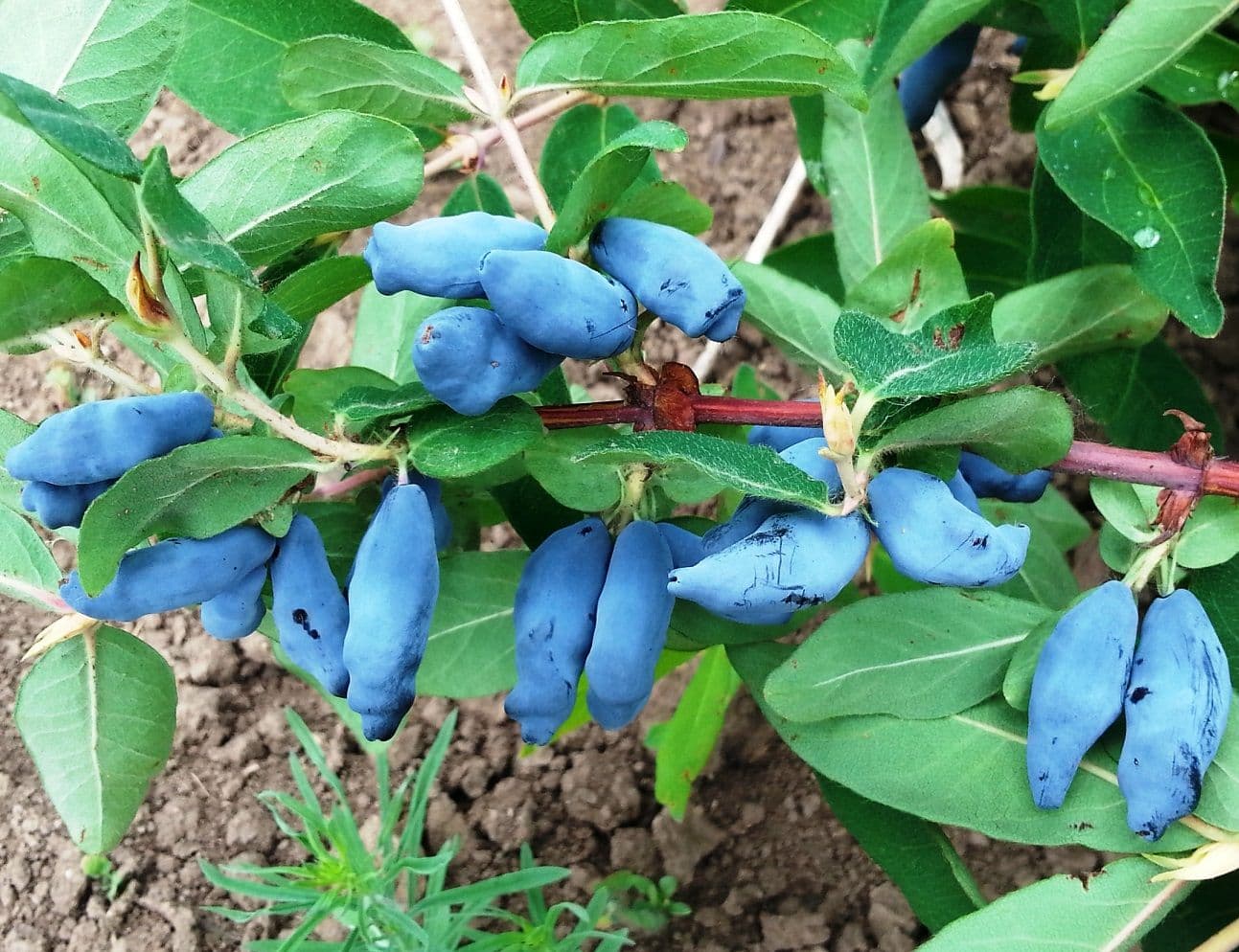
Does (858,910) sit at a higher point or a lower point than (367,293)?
lower

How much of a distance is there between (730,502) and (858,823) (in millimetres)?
343

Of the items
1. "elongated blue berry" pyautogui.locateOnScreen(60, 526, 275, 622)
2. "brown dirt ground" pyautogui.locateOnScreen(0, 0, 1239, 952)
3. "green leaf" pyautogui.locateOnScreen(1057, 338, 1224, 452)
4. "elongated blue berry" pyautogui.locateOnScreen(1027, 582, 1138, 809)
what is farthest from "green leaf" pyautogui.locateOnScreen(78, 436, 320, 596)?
"brown dirt ground" pyautogui.locateOnScreen(0, 0, 1239, 952)

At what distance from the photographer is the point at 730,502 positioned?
3.94 feet

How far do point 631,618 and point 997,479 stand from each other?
1.15ft

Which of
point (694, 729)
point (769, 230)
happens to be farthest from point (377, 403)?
point (769, 230)

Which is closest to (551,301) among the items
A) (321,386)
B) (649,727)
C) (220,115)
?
(321,386)

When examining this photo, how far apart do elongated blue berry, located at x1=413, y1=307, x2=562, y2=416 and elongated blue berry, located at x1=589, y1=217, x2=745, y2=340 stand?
0.09 m

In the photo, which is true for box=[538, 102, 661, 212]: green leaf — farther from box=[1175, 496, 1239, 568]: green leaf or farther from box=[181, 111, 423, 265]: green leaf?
Answer: box=[1175, 496, 1239, 568]: green leaf

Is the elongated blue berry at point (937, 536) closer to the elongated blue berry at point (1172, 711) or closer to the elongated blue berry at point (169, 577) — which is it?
the elongated blue berry at point (1172, 711)

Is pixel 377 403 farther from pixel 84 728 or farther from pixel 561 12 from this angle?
pixel 561 12

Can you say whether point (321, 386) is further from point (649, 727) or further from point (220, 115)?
point (649, 727)

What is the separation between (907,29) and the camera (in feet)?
3.61

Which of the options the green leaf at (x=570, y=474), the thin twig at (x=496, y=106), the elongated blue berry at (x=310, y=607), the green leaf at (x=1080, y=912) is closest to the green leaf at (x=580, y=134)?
the thin twig at (x=496, y=106)

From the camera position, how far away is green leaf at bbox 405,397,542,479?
0.79 metres
